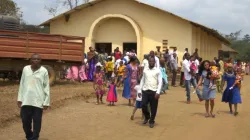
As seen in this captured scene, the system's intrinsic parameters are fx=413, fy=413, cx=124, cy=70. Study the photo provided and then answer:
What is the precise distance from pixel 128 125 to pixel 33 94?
3126 mm

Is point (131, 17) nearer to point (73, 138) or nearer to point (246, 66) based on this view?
point (73, 138)

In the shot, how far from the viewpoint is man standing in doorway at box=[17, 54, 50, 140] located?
7.00m

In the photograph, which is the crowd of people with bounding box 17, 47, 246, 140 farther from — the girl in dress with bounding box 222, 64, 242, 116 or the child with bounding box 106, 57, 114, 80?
the child with bounding box 106, 57, 114, 80

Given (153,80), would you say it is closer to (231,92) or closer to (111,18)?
(231,92)

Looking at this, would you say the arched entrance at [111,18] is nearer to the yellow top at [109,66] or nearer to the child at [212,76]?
the yellow top at [109,66]

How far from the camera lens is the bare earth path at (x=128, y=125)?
831cm

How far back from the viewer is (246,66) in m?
42.4

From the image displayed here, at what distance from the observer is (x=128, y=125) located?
952cm

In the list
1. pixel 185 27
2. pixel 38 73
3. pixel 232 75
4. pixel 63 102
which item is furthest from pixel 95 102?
pixel 185 27

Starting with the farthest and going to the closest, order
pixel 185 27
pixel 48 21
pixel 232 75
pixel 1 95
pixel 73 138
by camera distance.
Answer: pixel 48 21
pixel 185 27
pixel 1 95
pixel 232 75
pixel 73 138

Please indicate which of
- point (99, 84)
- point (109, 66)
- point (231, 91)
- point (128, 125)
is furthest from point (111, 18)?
point (128, 125)

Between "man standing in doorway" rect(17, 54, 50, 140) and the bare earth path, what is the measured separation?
3.34ft

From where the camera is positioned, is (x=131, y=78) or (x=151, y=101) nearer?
(x=151, y=101)

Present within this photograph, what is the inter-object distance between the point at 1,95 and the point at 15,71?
342cm
